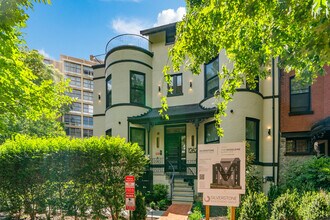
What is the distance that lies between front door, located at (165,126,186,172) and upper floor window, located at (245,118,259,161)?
4.16 metres

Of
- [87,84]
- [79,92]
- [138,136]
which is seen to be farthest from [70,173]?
[87,84]

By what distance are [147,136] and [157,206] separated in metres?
5.12

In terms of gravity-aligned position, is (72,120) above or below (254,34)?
below

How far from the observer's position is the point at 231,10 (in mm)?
4227

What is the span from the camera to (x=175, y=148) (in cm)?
1625

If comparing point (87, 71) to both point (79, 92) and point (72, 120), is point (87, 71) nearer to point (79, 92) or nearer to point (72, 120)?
point (79, 92)

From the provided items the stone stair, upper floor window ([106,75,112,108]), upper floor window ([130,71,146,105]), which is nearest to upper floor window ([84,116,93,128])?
upper floor window ([106,75,112,108])

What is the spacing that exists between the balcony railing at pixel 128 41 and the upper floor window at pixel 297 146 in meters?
9.93

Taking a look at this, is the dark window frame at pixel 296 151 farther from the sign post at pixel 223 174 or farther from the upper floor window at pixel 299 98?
the sign post at pixel 223 174

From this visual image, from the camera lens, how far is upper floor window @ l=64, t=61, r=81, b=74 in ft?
200

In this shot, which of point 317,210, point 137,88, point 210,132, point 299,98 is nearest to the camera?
point 317,210

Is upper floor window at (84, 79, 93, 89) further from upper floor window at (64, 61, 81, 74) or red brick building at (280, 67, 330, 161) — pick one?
red brick building at (280, 67, 330, 161)

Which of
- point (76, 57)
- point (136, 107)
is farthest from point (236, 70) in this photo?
point (76, 57)

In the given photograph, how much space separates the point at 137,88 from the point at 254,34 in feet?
41.1
